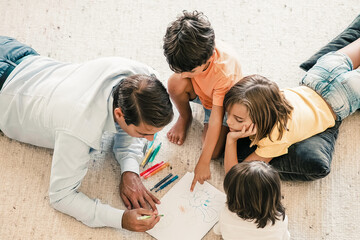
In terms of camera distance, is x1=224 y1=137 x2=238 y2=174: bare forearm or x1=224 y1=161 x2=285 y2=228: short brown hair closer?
x1=224 y1=161 x2=285 y2=228: short brown hair

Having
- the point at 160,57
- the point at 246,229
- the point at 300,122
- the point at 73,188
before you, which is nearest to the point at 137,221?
the point at 73,188

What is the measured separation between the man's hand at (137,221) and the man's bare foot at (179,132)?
0.32 m

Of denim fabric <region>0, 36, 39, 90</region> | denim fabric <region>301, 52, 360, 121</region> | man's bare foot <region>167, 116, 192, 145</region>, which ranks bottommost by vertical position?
man's bare foot <region>167, 116, 192, 145</region>

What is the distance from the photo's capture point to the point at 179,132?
5.03ft

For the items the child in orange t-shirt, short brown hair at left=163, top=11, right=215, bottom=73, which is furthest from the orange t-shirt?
short brown hair at left=163, top=11, right=215, bottom=73

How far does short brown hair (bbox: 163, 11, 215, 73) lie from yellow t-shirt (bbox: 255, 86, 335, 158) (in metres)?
0.34

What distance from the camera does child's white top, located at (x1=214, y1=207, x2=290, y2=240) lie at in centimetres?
122

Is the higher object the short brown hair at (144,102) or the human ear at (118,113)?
the short brown hair at (144,102)

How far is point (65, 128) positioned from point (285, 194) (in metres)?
0.78

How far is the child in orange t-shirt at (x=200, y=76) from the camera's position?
3.86 feet

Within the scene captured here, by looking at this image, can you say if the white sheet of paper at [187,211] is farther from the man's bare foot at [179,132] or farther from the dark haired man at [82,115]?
the man's bare foot at [179,132]

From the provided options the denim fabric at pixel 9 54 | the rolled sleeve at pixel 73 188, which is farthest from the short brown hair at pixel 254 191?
the denim fabric at pixel 9 54

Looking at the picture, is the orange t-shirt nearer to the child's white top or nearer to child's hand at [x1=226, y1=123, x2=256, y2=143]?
child's hand at [x1=226, y1=123, x2=256, y2=143]

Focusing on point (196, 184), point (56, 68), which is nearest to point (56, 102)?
point (56, 68)
